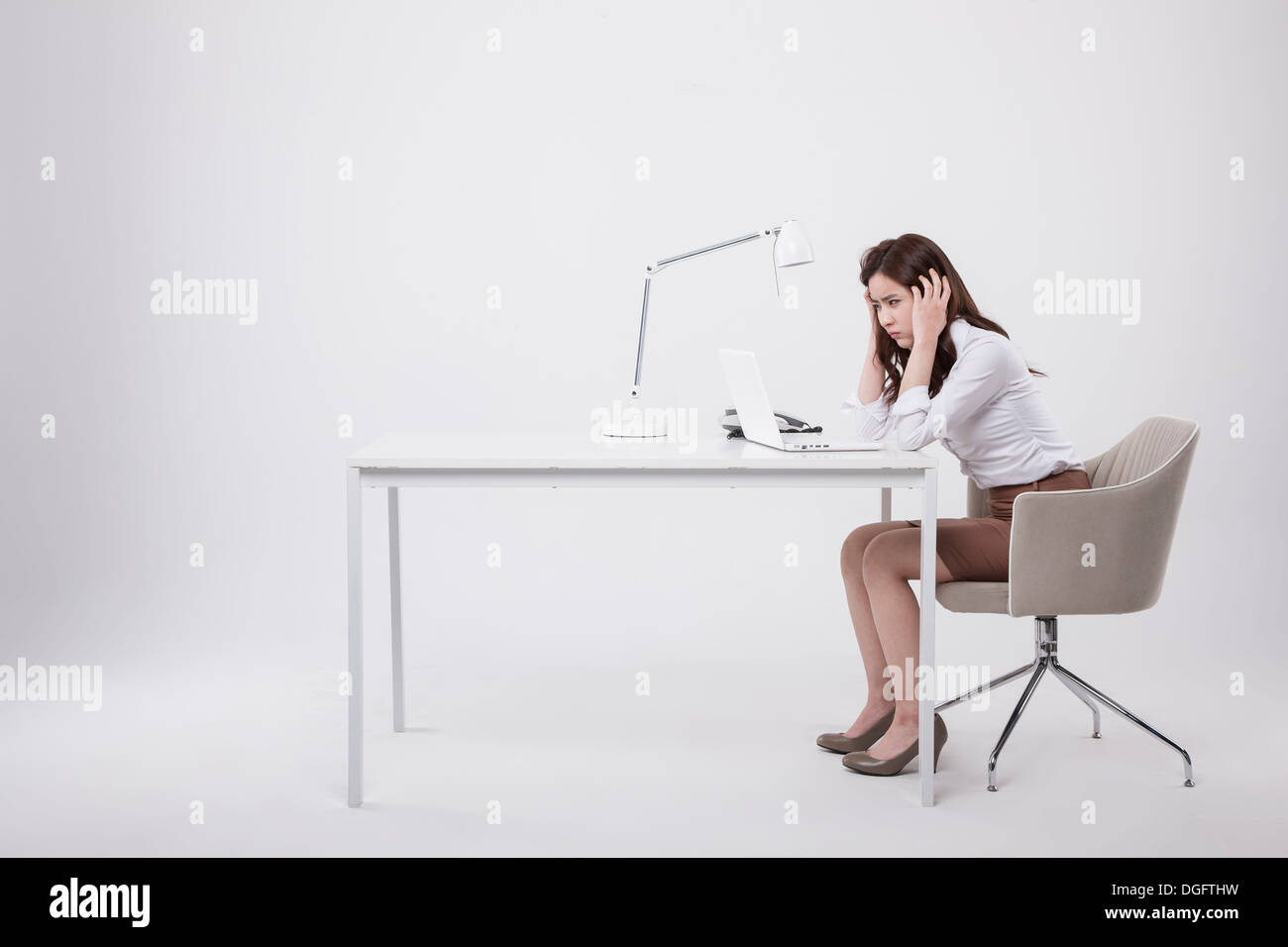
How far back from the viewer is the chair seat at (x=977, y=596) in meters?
2.63

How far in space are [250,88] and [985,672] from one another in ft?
9.72

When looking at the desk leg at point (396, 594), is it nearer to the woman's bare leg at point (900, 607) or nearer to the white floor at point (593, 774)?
the white floor at point (593, 774)

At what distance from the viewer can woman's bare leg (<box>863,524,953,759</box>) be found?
105 inches

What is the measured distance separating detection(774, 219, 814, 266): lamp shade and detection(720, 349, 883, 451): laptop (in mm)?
218

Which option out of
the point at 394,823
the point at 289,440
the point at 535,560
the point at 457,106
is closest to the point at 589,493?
the point at 535,560

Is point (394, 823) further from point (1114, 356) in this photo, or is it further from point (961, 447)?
point (1114, 356)

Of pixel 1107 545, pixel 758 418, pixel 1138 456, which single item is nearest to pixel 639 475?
pixel 758 418

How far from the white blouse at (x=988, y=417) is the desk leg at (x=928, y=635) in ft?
0.74

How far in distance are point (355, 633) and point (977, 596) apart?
1260 millimetres

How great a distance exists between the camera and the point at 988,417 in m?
2.74

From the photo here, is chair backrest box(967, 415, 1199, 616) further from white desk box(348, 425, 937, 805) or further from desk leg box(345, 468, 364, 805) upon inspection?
desk leg box(345, 468, 364, 805)

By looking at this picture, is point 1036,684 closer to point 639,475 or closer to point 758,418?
point 758,418

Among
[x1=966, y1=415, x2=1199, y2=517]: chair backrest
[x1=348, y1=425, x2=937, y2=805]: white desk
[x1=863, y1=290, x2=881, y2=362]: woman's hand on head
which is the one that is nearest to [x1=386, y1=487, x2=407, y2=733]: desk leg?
[x1=348, y1=425, x2=937, y2=805]: white desk

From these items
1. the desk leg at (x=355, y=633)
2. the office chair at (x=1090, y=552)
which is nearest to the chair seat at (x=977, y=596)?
the office chair at (x=1090, y=552)
